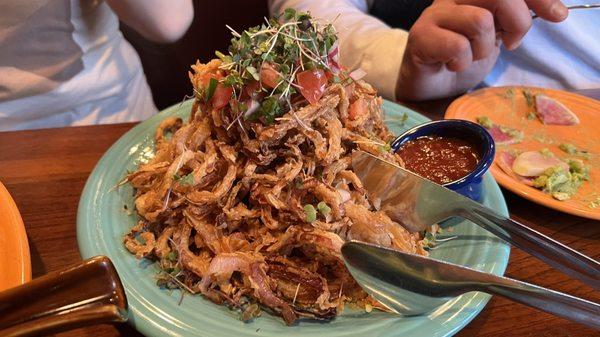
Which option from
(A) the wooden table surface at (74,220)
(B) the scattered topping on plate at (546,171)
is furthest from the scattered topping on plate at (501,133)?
(A) the wooden table surface at (74,220)

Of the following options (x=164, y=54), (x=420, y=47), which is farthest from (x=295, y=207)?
(x=164, y=54)

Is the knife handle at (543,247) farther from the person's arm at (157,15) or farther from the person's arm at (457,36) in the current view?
the person's arm at (157,15)

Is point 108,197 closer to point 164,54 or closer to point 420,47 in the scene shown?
point 420,47

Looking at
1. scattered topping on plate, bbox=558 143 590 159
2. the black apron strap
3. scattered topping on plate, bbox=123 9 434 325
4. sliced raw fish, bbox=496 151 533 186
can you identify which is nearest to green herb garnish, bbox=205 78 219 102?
scattered topping on plate, bbox=123 9 434 325

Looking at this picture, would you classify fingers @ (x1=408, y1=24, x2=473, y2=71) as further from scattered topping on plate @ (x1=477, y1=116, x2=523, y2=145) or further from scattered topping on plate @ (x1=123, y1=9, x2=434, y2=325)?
scattered topping on plate @ (x1=123, y1=9, x2=434, y2=325)

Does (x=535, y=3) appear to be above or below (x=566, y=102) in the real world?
above

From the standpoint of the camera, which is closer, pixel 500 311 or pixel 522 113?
pixel 500 311

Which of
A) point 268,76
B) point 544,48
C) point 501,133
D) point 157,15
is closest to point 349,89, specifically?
point 268,76
